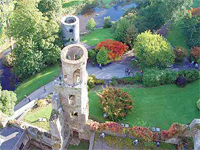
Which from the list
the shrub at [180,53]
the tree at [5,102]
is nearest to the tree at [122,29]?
the shrub at [180,53]

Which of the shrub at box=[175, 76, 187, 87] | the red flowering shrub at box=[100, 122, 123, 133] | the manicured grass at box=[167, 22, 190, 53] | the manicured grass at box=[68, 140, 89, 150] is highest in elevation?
the manicured grass at box=[167, 22, 190, 53]

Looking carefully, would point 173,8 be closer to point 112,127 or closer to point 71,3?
point 112,127

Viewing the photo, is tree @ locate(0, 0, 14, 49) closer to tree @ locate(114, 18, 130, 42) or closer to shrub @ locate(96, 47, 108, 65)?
shrub @ locate(96, 47, 108, 65)

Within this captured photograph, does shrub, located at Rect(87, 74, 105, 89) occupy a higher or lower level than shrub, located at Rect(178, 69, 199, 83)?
lower

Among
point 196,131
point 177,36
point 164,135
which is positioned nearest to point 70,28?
point 177,36

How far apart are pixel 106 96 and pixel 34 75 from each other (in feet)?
59.3

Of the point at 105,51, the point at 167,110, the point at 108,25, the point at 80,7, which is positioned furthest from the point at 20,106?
the point at 80,7

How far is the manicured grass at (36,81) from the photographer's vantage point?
1607 inches

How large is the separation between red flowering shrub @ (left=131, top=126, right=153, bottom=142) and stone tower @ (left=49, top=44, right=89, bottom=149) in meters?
6.19

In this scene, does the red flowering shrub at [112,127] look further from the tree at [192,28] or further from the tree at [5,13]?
the tree at [5,13]

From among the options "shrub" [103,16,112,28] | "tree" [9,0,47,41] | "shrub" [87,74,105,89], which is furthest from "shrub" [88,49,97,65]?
"shrub" [103,16,112,28]

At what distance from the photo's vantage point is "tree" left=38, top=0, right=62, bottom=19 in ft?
152

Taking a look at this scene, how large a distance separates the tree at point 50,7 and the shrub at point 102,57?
13970 millimetres

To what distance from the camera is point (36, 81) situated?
42.2m
